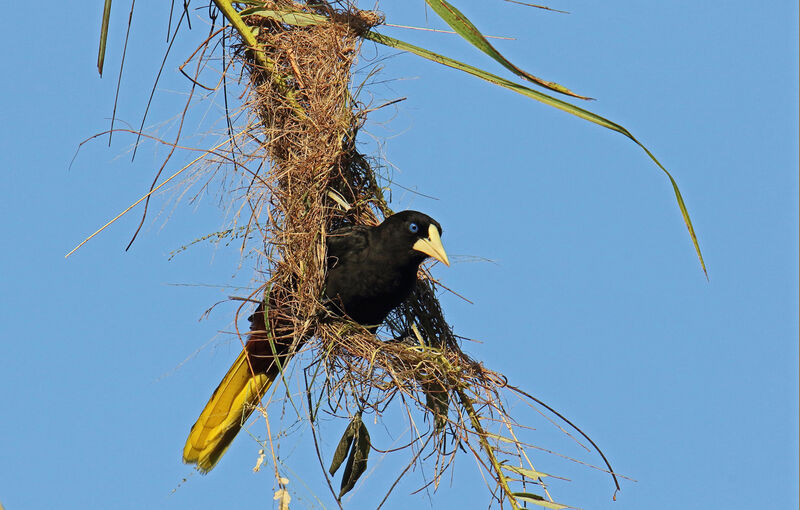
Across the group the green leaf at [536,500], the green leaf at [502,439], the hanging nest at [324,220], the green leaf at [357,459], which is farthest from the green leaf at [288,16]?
the green leaf at [536,500]

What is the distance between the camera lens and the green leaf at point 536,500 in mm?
3211

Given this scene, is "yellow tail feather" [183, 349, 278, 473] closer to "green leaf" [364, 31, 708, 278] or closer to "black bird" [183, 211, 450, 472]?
"black bird" [183, 211, 450, 472]

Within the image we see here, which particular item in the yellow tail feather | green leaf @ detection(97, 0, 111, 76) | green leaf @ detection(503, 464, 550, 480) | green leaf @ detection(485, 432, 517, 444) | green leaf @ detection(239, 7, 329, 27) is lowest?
the yellow tail feather

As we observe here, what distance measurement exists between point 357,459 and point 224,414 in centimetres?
57

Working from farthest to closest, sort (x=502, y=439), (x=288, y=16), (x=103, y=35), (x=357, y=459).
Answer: (x=288, y=16) < (x=357, y=459) < (x=502, y=439) < (x=103, y=35)

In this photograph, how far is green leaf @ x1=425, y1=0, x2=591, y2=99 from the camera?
3.08 metres

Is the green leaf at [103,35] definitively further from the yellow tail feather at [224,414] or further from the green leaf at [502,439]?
the green leaf at [502,439]

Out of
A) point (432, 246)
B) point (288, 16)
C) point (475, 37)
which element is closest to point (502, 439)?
point (432, 246)

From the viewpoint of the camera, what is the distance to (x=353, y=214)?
390cm

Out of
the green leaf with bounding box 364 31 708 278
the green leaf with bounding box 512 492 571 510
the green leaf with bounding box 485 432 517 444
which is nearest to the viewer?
the green leaf with bounding box 364 31 708 278

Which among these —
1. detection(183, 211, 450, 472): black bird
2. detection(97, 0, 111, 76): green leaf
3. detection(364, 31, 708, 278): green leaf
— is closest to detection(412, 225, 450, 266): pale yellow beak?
detection(183, 211, 450, 472): black bird

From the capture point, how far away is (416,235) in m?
3.68

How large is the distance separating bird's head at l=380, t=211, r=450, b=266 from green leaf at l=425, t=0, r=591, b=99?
0.78 meters

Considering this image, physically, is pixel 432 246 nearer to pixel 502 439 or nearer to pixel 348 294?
pixel 348 294
